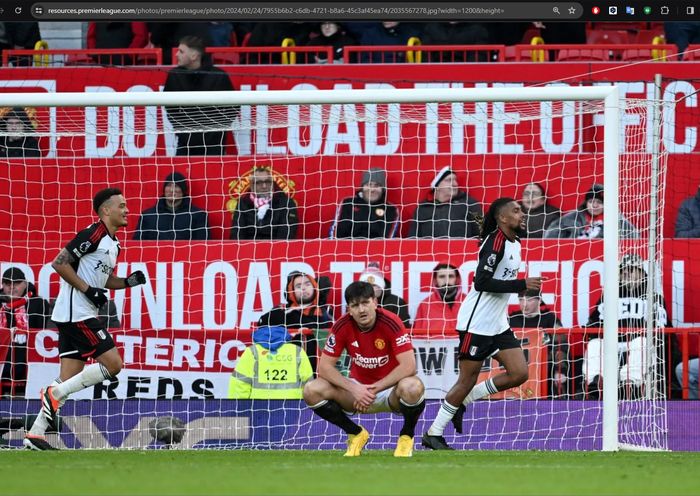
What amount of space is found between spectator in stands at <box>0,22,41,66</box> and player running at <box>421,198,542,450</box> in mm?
7289

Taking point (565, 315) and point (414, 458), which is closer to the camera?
point (414, 458)

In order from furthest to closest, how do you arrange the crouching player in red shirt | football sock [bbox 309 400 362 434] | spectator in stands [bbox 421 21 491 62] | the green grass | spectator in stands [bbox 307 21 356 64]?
spectator in stands [bbox 307 21 356 64], spectator in stands [bbox 421 21 491 62], football sock [bbox 309 400 362 434], the crouching player in red shirt, the green grass

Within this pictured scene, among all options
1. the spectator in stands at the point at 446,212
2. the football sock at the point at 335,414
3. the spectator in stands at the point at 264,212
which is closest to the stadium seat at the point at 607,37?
the spectator in stands at the point at 446,212

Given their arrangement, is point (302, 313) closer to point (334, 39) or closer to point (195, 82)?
point (195, 82)

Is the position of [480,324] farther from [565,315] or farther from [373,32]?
[373,32]

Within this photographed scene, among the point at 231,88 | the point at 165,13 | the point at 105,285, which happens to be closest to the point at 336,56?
the point at 231,88

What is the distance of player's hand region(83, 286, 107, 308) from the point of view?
9.09 meters

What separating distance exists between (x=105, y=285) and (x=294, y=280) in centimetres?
208

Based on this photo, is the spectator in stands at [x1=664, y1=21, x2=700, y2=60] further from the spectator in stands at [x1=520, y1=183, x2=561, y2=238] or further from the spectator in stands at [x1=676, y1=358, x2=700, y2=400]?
the spectator in stands at [x1=676, y1=358, x2=700, y2=400]

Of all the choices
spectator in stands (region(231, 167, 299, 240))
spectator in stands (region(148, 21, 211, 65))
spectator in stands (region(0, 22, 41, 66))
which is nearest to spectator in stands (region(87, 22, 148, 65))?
spectator in stands (region(148, 21, 211, 65))

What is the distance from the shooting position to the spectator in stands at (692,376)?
10.6 metres

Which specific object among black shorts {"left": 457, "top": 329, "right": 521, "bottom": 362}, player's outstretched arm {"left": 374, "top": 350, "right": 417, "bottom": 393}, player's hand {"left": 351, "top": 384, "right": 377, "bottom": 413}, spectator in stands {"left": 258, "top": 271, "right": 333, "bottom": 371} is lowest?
player's hand {"left": 351, "top": 384, "right": 377, "bottom": 413}

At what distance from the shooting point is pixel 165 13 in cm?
1095

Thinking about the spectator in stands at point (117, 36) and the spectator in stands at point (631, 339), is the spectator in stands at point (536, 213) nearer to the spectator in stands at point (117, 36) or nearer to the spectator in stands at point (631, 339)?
the spectator in stands at point (631, 339)
